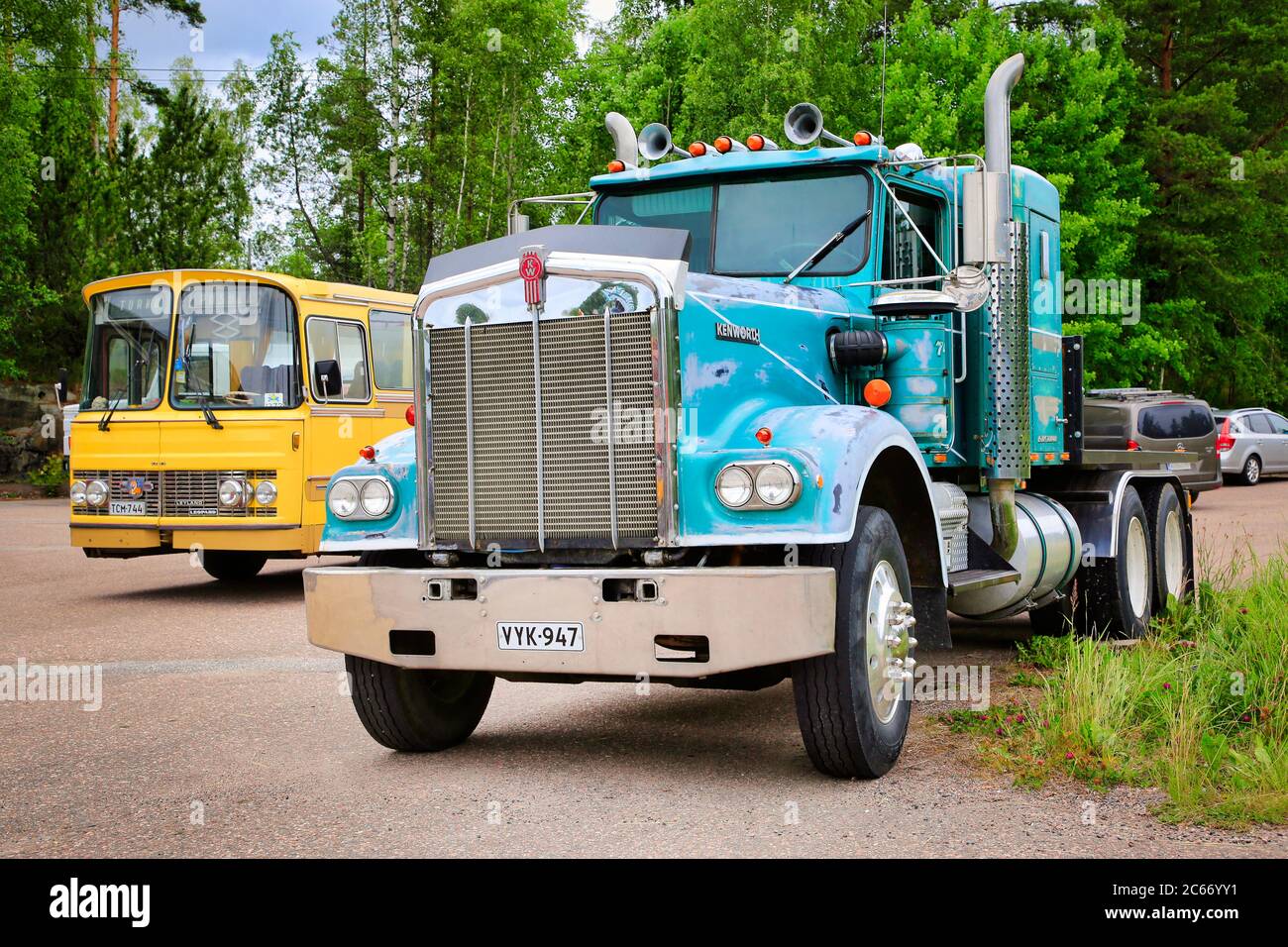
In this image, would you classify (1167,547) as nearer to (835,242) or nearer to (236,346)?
(835,242)

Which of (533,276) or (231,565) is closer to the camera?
(533,276)

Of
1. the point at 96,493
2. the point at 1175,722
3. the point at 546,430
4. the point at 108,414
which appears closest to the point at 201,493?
the point at 96,493

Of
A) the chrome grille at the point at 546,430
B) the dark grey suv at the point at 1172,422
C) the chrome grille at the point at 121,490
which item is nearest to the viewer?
the chrome grille at the point at 546,430

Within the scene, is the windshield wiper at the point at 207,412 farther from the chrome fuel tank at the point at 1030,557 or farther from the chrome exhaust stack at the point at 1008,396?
the chrome exhaust stack at the point at 1008,396

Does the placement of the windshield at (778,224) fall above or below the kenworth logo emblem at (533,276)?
above

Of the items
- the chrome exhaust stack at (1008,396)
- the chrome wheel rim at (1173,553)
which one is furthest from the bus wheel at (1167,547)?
the chrome exhaust stack at (1008,396)

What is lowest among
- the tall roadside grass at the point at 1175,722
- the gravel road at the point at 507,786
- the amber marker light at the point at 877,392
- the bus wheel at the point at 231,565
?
the gravel road at the point at 507,786

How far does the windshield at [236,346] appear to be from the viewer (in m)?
13.6

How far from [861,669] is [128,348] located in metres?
10.4

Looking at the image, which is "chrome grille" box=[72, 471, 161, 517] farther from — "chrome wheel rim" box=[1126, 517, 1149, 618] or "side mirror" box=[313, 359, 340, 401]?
"chrome wheel rim" box=[1126, 517, 1149, 618]

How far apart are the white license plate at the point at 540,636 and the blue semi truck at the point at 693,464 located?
0.03 ft

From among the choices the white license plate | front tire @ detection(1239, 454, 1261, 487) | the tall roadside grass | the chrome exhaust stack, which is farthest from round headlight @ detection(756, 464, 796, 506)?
front tire @ detection(1239, 454, 1261, 487)

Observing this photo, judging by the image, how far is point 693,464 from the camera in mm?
5793

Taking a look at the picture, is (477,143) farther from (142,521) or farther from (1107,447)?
(1107,447)
